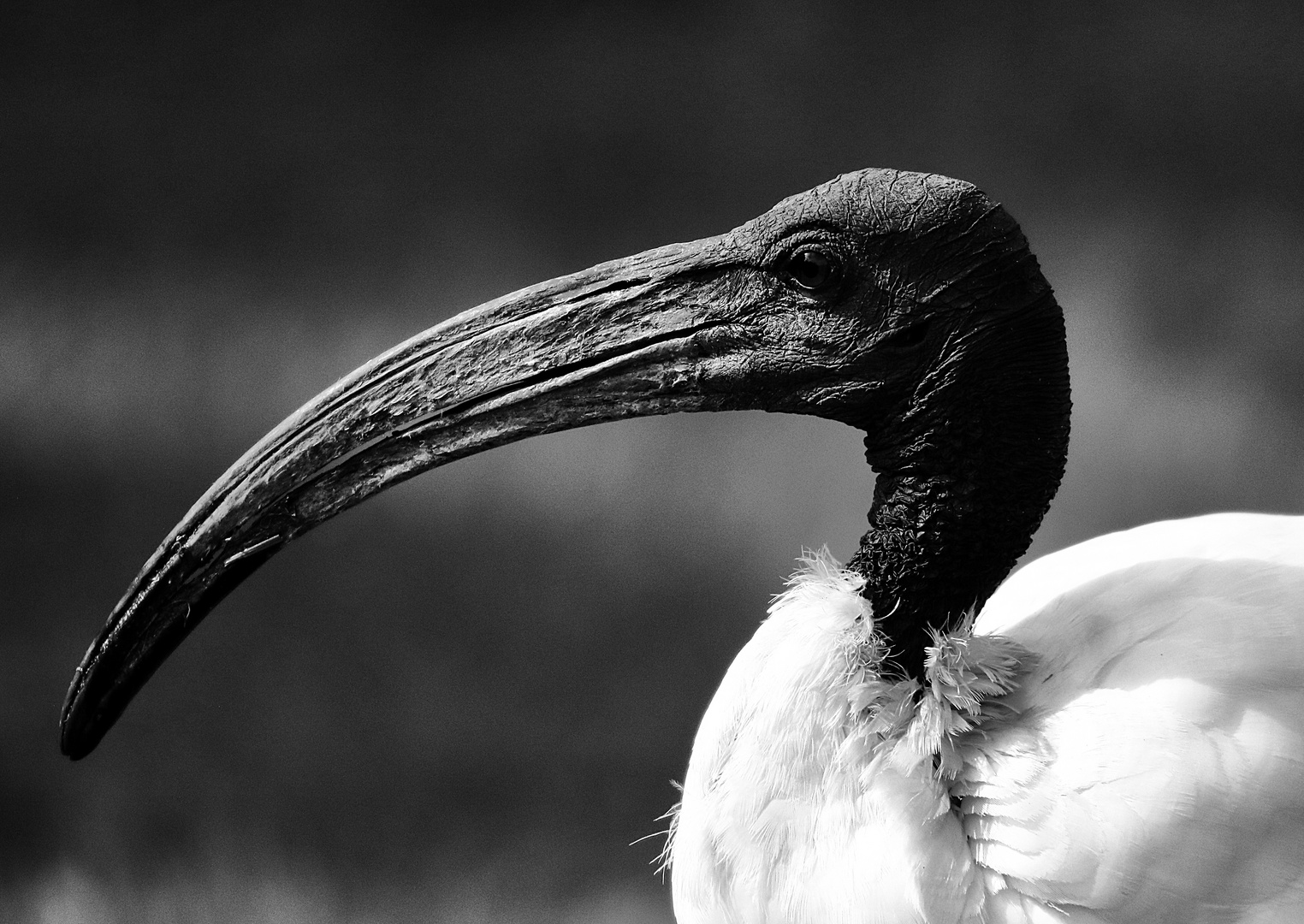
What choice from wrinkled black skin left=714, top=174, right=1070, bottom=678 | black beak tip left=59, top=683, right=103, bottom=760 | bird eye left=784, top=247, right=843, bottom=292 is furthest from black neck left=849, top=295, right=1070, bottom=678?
black beak tip left=59, top=683, right=103, bottom=760

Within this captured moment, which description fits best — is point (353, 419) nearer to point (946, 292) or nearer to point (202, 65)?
point (946, 292)

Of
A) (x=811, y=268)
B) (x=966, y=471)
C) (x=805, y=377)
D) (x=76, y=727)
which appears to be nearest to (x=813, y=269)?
(x=811, y=268)

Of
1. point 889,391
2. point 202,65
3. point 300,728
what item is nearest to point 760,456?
point 300,728

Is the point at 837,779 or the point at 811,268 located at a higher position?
the point at 811,268

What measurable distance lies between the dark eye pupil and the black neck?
142 millimetres

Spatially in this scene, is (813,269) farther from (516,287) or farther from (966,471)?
(516,287)

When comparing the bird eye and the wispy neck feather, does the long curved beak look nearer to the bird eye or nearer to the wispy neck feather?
the bird eye

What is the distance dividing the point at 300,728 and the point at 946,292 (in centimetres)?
215

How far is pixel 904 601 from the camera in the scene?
1361 millimetres

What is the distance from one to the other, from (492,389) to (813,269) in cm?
34

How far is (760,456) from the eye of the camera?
3.15 m

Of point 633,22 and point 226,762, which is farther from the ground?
point 633,22

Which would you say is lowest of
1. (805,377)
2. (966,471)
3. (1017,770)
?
(1017,770)

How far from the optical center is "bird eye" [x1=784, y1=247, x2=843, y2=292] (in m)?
1.35
